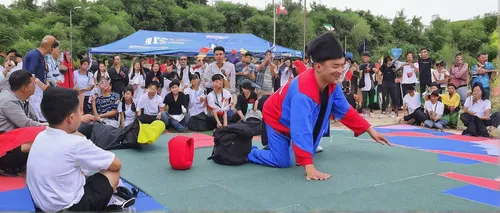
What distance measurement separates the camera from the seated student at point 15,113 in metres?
4.02

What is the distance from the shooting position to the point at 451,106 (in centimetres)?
816

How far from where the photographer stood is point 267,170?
4375 millimetres

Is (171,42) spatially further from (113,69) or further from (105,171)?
(105,171)

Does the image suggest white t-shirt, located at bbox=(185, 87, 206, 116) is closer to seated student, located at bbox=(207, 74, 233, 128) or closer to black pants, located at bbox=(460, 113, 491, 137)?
seated student, located at bbox=(207, 74, 233, 128)

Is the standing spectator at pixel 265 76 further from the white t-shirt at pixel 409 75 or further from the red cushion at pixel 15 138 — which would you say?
the red cushion at pixel 15 138

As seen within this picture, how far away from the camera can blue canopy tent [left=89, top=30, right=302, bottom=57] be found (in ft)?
56.9

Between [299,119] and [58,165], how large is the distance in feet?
7.46

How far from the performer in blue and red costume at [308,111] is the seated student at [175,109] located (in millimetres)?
3103

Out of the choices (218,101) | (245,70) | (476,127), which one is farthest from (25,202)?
(476,127)

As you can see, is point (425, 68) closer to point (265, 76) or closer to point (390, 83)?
point (390, 83)

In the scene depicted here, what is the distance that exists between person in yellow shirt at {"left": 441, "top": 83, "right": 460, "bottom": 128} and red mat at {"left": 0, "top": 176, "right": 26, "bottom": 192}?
738 cm

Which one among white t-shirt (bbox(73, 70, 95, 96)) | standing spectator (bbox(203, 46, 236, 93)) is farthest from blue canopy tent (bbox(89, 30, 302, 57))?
white t-shirt (bbox(73, 70, 95, 96))

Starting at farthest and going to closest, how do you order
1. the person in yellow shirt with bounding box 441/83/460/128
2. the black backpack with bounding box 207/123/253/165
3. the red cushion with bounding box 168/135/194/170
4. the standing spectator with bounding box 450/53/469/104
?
1. the standing spectator with bounding box 450/53/469/104
2. the person in yellow shirt with bounding box 441/83/460/128
3. the black backpack with bounding box 207/123/253/165
4. the red cushion with bounding box 168/135/194/170

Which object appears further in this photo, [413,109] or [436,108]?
[413,109]
